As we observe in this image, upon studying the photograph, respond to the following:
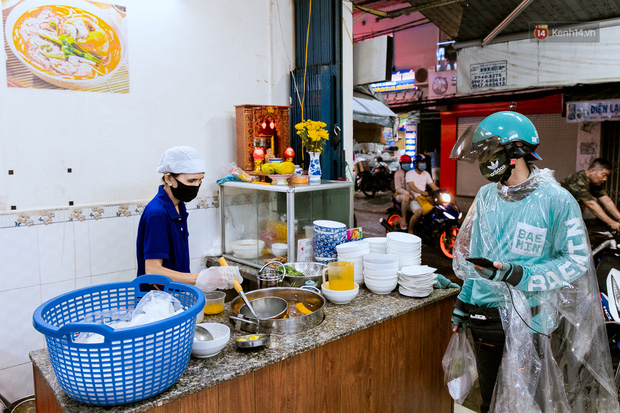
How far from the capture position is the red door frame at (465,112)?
12859 millimetres

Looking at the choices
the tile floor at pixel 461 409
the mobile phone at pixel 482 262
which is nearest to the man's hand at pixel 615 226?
the tile floor at pixel 461 409

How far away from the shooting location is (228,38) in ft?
13.5

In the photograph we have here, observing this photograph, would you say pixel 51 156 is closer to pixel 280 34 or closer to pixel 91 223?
pixel 91 223

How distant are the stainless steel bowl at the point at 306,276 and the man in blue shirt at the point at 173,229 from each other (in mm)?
528

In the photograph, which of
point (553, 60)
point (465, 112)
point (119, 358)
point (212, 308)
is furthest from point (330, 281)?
point (465, 112)

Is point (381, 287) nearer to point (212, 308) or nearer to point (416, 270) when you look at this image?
point (416, 270)

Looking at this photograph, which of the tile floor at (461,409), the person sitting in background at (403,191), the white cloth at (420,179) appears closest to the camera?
the tile floor at (461,409)

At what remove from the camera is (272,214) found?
3883 mm

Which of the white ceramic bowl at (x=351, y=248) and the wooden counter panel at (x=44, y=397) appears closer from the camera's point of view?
the wooden counter panel at (x=44, y=397)

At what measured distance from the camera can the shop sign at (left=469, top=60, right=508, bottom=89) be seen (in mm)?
6645

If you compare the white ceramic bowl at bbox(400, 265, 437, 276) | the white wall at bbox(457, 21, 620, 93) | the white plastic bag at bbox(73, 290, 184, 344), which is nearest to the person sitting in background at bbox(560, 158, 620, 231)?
the white wall at bbox(457, 21, 620, 93)

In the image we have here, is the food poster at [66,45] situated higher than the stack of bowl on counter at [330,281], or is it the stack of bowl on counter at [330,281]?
the food poster at [66,45]

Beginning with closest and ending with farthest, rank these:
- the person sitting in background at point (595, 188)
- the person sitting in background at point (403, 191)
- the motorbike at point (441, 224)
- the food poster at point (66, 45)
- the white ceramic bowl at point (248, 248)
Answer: the food poster at point (66, 45) → the white ceramic bowl at point (248, 248) → the person sitting in background at point (595, 188) → the motorbike at point (441, 224) → the person sitting in background at point (403, 191)

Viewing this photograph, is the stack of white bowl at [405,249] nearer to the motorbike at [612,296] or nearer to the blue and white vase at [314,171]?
the blue and white vase at [314,171]
